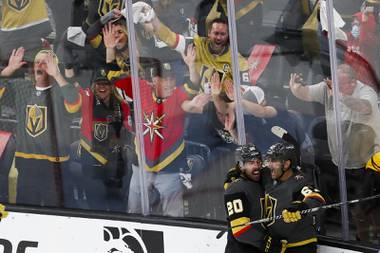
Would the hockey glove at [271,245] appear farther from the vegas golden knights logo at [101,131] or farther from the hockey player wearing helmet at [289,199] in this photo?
the vegas golden knights logo at [101,131]

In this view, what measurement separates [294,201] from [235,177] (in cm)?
43

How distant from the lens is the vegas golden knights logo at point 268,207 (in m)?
5.38

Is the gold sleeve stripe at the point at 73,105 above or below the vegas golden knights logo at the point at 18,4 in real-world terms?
below

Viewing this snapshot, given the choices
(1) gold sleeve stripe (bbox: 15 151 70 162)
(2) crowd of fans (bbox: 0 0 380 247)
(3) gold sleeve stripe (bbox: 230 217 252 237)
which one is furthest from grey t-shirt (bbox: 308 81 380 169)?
(1) gold sleeve stripe (bbox: 15 151 70 162)

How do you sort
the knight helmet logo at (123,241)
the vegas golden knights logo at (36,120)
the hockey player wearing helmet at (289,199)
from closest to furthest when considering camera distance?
the hockey player wearing helmet at (289,199)
the knight helmet logo at (123,241)
the vegas golden knights logo at (36,120)

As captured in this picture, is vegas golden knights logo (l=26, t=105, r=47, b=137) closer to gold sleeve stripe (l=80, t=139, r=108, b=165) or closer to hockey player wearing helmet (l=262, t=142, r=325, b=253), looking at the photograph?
gold sleeve stripe (l=80, t=139, r=108, b=165)

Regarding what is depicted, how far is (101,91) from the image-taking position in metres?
6.41

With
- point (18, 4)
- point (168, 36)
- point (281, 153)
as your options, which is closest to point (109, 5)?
point (168, 36)

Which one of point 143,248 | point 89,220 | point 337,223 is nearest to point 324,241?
point 337,223

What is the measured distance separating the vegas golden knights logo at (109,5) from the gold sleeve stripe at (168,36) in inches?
12.8

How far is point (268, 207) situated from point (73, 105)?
5.76 feet

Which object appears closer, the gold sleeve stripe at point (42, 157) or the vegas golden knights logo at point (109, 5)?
the vegas golden knights logo at point (109, 5)

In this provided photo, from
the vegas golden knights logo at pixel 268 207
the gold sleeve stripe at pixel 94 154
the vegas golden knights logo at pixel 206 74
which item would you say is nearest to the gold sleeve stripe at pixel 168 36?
the vegas golden knights logo at pixel 206 74

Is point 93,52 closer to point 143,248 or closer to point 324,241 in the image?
point 143,248
